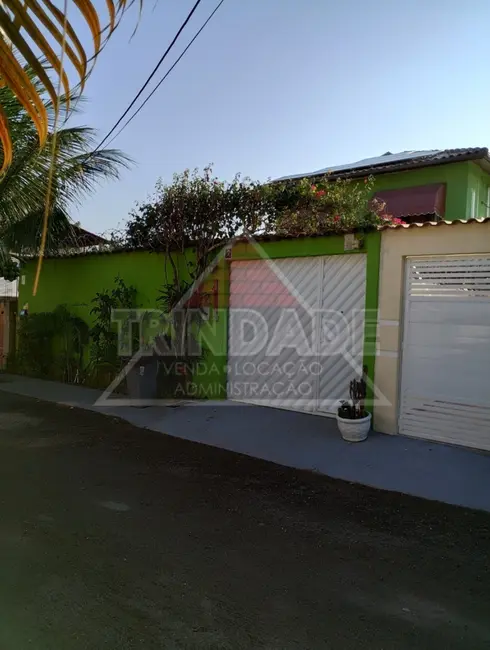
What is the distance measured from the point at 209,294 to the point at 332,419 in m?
3.08

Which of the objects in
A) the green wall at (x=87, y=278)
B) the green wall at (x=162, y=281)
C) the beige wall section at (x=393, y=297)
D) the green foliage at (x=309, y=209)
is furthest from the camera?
the green wall at (x=87, y=278)

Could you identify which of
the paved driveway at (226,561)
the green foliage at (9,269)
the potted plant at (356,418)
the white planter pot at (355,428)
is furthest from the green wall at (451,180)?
the green foliage at (9,269)

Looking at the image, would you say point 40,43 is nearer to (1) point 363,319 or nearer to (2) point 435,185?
(1) point 363,319

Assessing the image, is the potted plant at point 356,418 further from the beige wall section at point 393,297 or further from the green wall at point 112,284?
the green wall at point 112,284

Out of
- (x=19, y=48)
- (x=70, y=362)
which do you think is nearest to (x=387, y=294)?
(x=19, y=48)

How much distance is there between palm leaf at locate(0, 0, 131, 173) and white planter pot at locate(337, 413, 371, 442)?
553 cm

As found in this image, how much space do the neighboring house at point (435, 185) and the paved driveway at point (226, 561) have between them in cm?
795

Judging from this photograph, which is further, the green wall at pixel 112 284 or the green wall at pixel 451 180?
the green wall at pixel 451 180

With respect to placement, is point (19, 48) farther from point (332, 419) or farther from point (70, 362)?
point (70, 362)

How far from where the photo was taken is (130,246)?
31.5ft

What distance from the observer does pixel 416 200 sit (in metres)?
11.2

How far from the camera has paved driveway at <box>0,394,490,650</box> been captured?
8.68ft

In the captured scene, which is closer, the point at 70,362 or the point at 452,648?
the point at 452,648

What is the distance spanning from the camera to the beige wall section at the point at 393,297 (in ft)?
19.8
